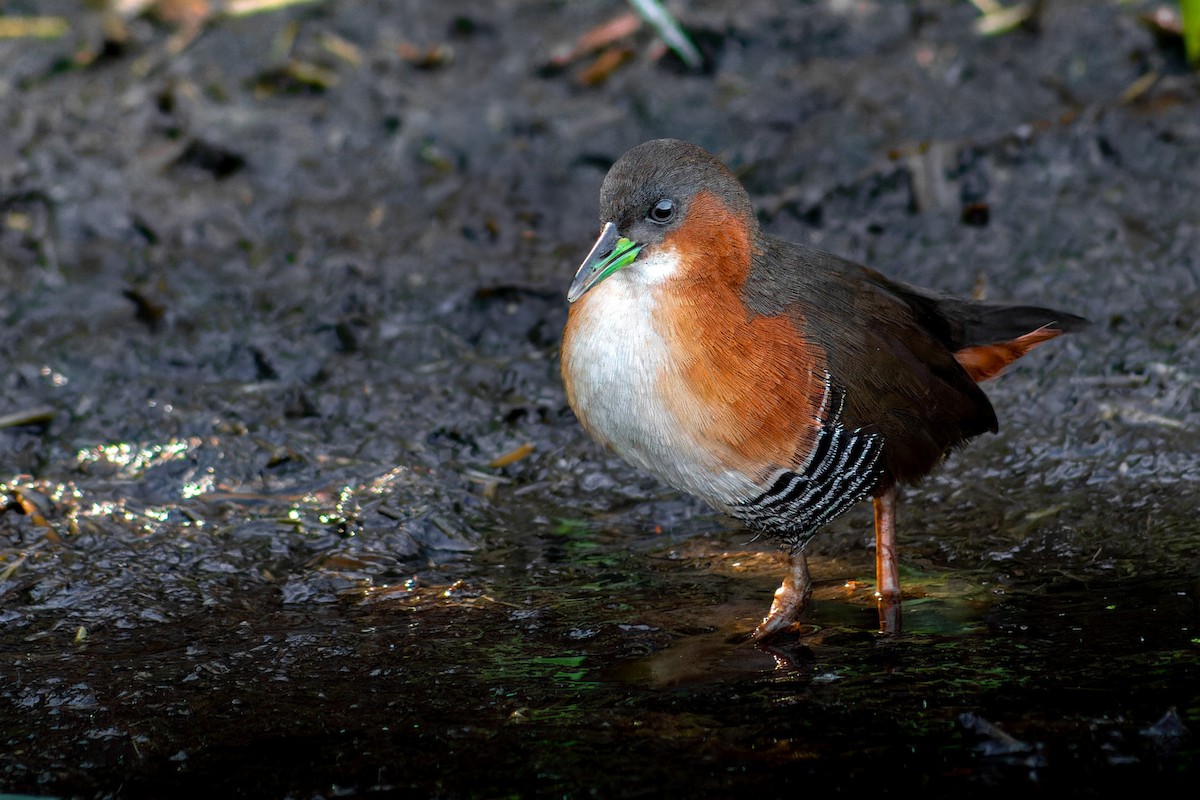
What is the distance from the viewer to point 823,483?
3.81m

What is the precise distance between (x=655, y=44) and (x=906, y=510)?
3.42 metres

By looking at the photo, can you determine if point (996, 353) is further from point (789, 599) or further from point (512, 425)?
point (512, 425)

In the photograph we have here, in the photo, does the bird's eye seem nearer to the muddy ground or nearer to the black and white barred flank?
the black and white barred flank

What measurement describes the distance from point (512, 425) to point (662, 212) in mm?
1599

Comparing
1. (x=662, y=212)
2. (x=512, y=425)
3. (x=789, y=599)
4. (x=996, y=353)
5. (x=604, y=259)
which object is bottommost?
(x=789, y=599)

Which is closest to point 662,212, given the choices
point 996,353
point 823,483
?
point 823,483

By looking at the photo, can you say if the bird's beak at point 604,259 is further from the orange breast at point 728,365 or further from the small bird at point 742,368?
the orange breast at point 728,365

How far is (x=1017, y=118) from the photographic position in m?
6.41

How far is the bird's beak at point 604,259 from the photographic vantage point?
365 centimetres

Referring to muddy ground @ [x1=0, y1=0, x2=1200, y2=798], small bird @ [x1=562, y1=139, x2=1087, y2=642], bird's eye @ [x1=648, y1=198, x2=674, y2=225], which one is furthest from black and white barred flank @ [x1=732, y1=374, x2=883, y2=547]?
bird's eye @ [x1=648, y1=198, x2=674, y2=225]

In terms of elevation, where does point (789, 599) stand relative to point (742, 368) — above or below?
below

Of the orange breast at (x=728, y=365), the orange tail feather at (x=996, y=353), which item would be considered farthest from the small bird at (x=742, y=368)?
the orange tail feather at (x=996, y=353)

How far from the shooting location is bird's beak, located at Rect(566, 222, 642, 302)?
3.65 metres

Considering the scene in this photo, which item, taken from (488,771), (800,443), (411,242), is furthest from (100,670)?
(411,242)
